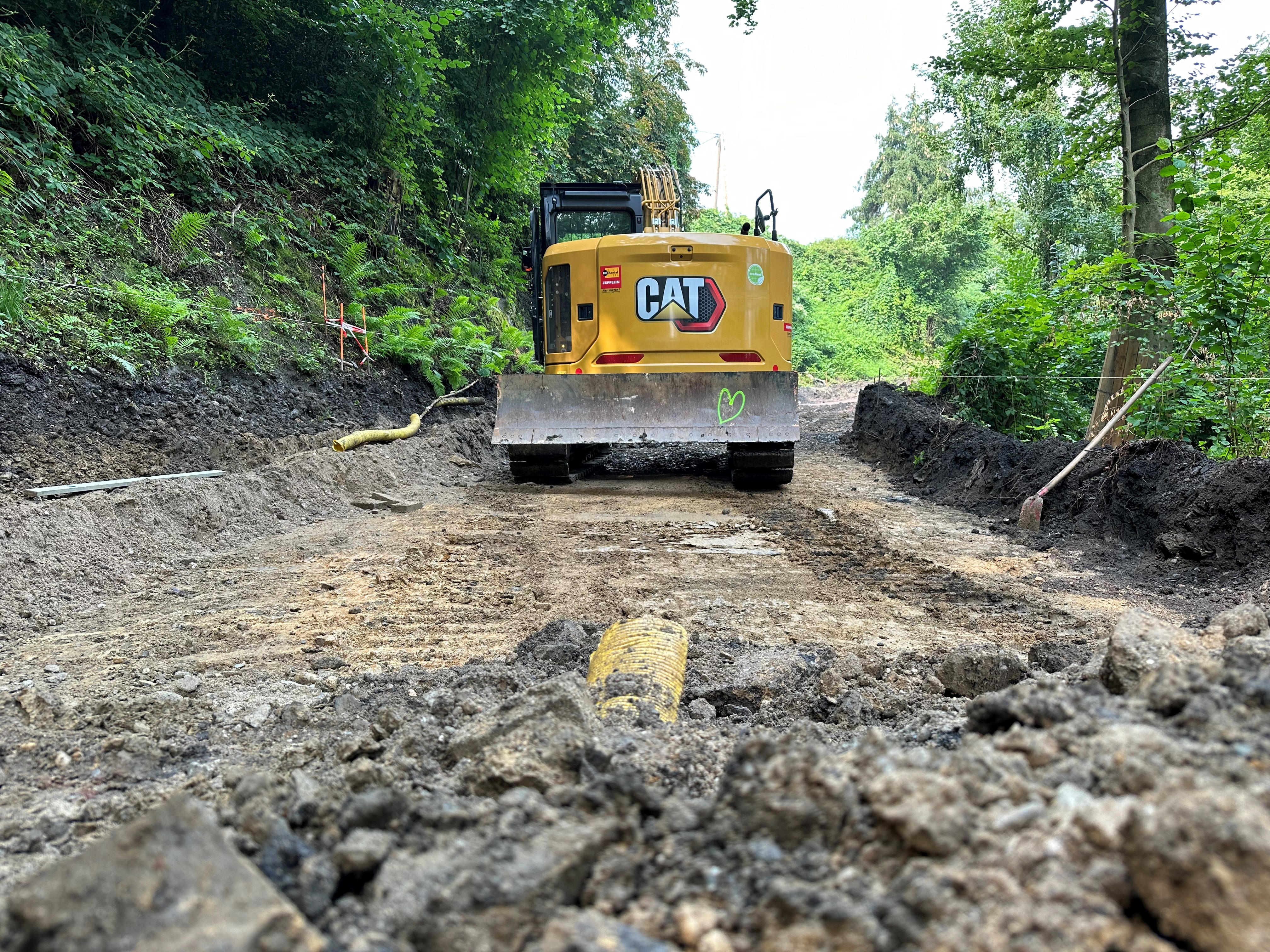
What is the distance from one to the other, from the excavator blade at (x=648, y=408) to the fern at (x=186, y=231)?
4.31 meters

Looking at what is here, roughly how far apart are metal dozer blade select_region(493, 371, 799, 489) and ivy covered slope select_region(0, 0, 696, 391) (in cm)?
337

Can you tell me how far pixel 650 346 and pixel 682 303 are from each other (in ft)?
1.86

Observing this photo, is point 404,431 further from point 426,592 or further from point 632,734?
point 632,734

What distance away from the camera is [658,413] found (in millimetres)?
7816

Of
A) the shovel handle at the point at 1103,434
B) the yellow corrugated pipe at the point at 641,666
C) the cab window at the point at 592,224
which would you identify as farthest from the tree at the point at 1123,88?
the yellow corrugated pipe at the point at 641,666

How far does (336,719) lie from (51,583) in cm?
262

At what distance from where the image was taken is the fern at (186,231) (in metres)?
9.00

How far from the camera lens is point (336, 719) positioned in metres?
2.67

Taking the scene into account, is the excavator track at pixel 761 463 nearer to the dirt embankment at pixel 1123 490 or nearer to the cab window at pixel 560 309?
the dirt embankment at pixel 1123 490

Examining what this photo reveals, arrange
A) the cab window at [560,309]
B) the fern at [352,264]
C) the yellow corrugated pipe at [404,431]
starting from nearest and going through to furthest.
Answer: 1. the yellow corrugated pipe at [404,431]
2. the cab window at [560,309]
3. the fern at [352,264]

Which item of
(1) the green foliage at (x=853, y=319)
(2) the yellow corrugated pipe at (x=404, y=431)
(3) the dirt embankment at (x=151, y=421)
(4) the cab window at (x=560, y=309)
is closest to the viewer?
(3) the dirt embankment at (x=151, y=421)

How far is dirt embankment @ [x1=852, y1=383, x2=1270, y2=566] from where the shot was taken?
4.56 meters

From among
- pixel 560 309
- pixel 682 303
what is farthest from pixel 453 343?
pixel 682 303

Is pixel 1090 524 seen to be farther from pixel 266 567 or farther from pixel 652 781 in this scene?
pixel 266 567
